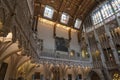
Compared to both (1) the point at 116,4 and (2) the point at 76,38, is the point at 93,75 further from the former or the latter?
(1) the point at 116,4

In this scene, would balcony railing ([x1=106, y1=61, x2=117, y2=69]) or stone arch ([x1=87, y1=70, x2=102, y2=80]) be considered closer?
balcony railing ([x1=106, y1=61, x2=117, y2=69])

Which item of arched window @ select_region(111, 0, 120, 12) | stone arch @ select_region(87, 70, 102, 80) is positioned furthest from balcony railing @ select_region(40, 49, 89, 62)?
arched window @ select_region(111, 0, 120, 12)


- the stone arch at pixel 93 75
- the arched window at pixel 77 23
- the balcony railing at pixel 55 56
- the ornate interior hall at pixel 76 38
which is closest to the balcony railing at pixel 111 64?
the ornate interior hall at pixel 76 38

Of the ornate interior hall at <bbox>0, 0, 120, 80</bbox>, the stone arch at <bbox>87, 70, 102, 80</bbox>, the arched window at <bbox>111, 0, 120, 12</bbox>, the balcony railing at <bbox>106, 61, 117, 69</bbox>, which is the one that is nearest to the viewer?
the ornate interior hall at <bbox>0, 0, 120, 80</bbox>

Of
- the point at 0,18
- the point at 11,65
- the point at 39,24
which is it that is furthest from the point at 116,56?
the point at 0,18

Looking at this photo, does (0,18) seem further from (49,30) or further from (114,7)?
(114,7)

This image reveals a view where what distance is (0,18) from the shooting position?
4125 mm

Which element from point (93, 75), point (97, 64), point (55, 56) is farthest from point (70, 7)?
point (93, 75)

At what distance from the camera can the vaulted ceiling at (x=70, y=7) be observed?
20.3 meters

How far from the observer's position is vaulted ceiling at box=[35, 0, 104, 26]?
20.3 metres

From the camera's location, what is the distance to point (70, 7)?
23.2m

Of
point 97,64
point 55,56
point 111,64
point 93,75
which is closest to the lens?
point 55,56

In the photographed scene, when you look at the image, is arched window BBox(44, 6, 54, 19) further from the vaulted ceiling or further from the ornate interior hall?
the vaulted ceiling

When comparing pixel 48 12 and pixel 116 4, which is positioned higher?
pixel 116 4
